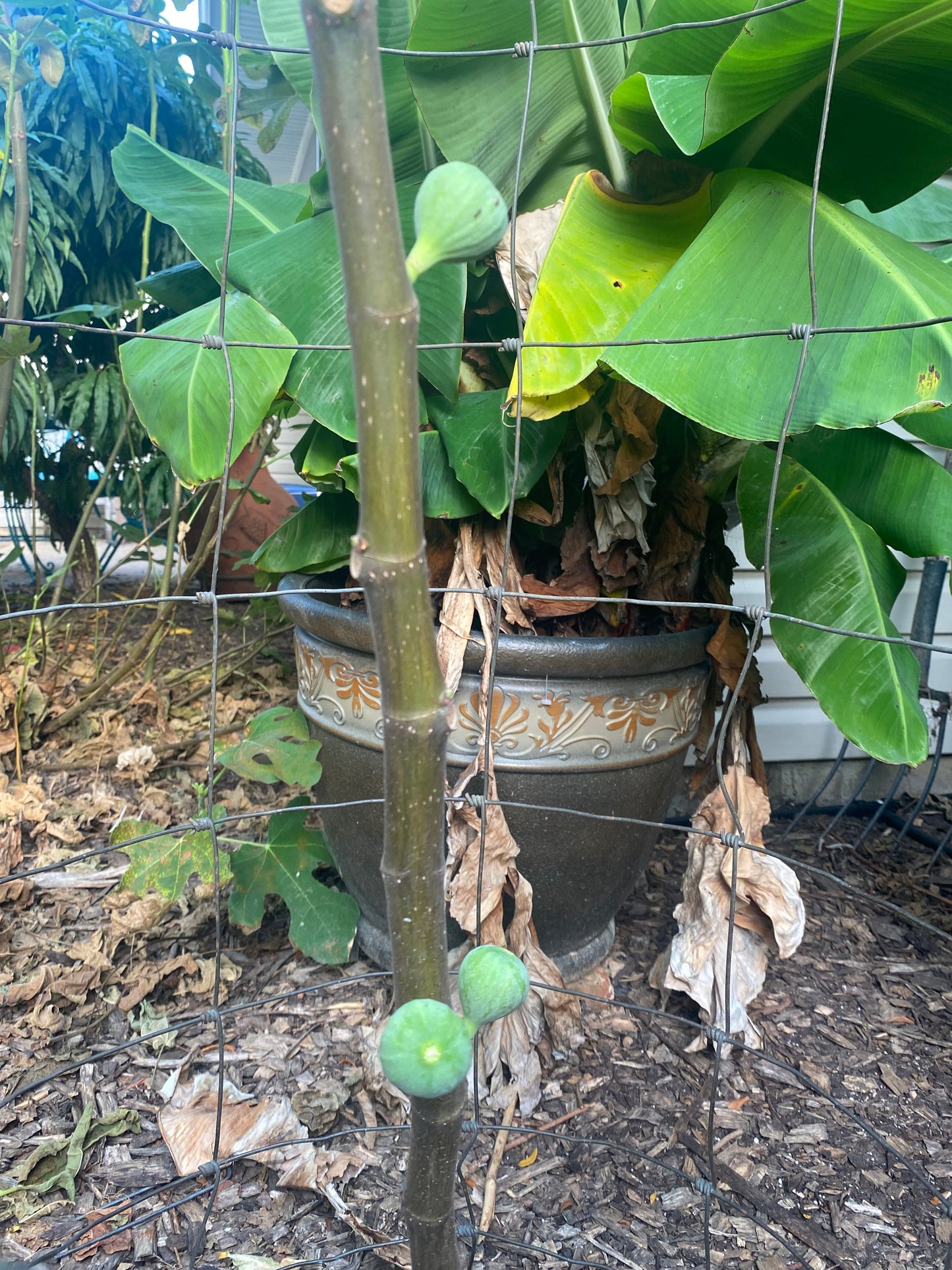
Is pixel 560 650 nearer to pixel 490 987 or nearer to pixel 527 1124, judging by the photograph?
pixel 527 1124

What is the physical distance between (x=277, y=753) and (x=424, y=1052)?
895mm

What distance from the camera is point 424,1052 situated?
334 millimetres

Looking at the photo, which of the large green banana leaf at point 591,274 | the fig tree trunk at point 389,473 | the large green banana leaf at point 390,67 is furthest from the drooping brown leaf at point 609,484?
the fig tree trunk at point 389,473

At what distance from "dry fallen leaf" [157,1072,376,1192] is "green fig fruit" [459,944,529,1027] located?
725 millimetres

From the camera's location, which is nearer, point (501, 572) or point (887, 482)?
point (501, 572)

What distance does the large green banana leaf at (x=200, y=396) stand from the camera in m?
1.07

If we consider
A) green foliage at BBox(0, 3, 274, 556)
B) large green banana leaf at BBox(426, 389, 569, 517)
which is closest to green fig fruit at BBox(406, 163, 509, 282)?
large green banana leaf at BBox(426, 389, 569, 517)

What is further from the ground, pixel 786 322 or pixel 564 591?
pixel 786 322

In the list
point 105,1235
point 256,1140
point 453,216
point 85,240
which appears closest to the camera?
point 453,216

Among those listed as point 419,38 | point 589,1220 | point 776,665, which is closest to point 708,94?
point 419,38

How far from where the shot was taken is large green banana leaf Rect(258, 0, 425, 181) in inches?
44.9

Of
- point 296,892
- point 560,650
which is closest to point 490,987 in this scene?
point 560,650

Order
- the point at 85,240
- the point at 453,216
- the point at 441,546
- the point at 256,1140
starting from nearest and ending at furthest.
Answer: the point at 453,216, the point at 256,1140, the point at 441,546, the point at 85,240

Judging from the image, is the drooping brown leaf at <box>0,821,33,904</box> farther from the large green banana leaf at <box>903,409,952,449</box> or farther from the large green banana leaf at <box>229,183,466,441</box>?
the large green banana leaf at <box>903,409,952,449</box>
